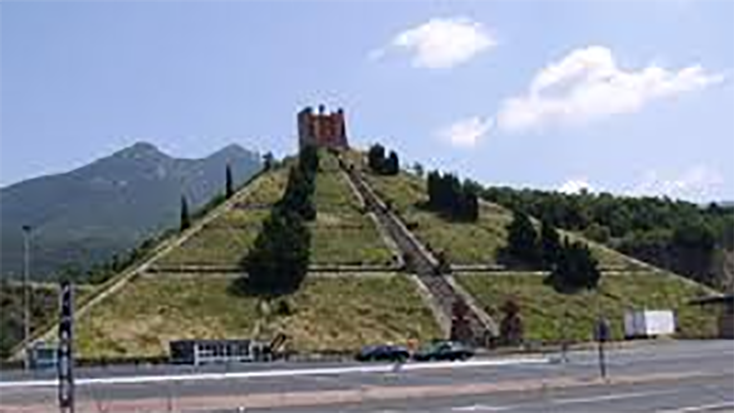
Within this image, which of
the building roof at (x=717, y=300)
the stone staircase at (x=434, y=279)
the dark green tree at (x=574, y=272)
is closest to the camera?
the stone staircase at (x=434, y=279)

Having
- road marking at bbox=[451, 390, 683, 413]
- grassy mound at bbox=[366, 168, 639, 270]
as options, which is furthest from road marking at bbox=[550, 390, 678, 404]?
Result: grassy mound at bbox=[366, 168, 639, 270]

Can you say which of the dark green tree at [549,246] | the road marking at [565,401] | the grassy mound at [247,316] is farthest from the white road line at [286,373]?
the dark green tree at [549,246]

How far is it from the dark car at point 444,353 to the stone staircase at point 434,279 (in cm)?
1073

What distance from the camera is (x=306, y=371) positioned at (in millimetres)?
58281

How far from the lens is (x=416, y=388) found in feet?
151

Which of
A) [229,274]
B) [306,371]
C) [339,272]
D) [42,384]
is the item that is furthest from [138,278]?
[42,384]

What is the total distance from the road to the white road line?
0.05 metres

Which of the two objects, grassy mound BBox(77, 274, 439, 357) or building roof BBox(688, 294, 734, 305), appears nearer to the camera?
grassy mound BBox(77, 274, 439, 357)

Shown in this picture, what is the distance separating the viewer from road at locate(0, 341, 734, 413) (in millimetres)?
38375

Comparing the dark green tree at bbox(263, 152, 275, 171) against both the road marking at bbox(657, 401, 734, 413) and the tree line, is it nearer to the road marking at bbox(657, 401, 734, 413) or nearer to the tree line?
the tree line

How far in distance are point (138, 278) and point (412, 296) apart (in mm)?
18614

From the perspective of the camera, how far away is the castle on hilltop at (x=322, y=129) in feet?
452

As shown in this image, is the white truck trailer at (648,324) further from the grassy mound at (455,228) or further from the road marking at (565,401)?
the road marking at (565,401)

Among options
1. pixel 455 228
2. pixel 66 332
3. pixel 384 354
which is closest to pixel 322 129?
pixel 455 228
